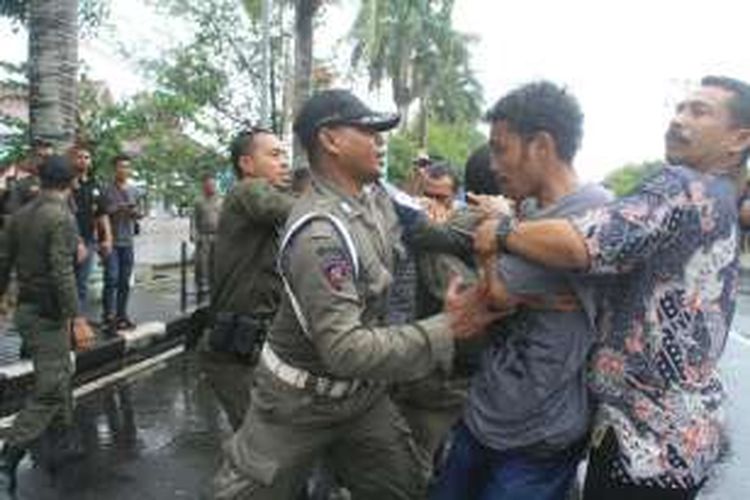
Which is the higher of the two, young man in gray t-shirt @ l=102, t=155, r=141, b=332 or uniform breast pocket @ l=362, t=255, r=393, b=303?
uniform breast pocket @ l=362, t=255, r=393, b=303

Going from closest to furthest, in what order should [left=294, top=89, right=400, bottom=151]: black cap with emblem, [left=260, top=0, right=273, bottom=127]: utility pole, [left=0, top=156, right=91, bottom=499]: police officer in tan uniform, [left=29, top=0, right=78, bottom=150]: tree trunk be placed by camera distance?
[left=294, top=89, right=400, bottom=151]: black cap with emblem, [left=0, top=156, right=91, bottom=499]: police officer in tan uniform, [left=29, top=0, right=78, bottom=150]: tree trunk, [left=260, top=0, right=273, bottom=127]: utility pole

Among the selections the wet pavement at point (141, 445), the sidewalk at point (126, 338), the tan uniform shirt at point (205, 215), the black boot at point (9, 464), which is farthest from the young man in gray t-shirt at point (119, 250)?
the black boot at point (9, 464)

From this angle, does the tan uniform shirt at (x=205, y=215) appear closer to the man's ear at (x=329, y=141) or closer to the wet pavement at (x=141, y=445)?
the wet pavement at (x=141, y=445)

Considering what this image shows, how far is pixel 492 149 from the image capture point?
3.25 m

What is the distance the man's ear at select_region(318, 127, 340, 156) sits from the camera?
3.63 m

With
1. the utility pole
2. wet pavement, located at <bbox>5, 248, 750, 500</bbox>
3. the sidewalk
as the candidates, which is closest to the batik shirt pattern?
wet pavement, located at <bbox>5, 248, 750, 500</bbox>

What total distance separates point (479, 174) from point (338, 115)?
1202mm

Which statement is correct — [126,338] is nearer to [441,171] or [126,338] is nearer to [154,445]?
[154,445]

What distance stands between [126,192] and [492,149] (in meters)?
9.89

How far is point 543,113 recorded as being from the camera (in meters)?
3.13

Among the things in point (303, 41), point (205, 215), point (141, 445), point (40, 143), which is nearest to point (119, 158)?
point (40, 143)

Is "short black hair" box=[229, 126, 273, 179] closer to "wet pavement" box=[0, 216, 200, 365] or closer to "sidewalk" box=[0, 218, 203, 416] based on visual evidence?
"sidewalk" box=[0, 218, 203, 416]

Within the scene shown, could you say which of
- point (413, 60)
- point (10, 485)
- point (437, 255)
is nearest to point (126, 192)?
point (10, 485)

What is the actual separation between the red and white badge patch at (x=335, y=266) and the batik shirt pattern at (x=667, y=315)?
68 cm
